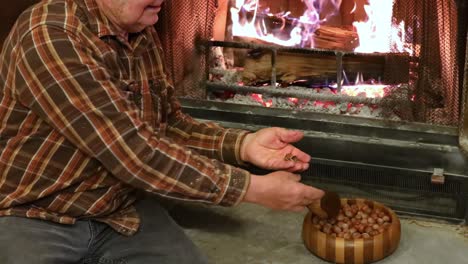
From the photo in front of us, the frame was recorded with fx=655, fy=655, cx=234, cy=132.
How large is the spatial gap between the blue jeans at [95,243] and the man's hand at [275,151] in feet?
0.84

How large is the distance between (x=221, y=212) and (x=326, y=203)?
43 cm

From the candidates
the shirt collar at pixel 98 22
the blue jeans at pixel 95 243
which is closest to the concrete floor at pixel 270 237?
the blue jeans at pixel 95 243

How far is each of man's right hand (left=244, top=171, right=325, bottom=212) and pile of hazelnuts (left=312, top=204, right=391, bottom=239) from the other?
274 mm

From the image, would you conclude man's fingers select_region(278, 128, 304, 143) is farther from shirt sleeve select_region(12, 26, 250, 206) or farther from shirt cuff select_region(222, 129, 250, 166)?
shirt sleeve select_region(12, 26, 250, 206)

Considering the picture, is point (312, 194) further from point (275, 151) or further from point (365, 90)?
point (365, 90)

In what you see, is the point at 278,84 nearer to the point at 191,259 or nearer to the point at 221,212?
the point at 221,212

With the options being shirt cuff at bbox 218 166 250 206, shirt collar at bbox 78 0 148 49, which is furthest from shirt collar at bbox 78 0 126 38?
shirt cuff at bbox 218 166 250 206

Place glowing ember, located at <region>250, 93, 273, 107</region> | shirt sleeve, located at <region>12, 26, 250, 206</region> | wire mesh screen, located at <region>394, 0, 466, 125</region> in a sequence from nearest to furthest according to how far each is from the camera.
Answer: shirt sleeve, located at <region>12, 26, 250, 206</region> → wire mesh screen, located at <region>394, 0, 466, 125</region> → glowing ember, located at <region>250, 93, 273, 107</region>

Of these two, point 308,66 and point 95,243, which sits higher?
point 308,66

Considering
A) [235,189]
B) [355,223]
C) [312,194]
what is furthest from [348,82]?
[235,189]

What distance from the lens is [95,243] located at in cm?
145

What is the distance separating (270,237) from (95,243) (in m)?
0.56

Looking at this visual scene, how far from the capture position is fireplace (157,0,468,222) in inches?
72.3

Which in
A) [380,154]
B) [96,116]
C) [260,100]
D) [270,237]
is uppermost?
[96,116]
